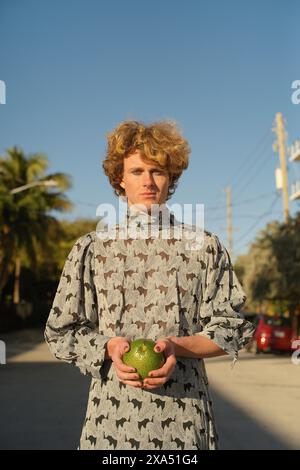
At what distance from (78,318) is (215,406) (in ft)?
26.3

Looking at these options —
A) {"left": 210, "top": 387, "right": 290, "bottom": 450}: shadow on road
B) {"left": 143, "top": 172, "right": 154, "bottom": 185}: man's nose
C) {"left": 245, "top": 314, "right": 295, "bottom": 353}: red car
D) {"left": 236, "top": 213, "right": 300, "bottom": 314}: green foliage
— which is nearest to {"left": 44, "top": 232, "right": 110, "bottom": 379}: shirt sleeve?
{"left": 143, "top": 172, "right": 154, "bottom": 185}: man's nose

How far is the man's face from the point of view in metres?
2.27

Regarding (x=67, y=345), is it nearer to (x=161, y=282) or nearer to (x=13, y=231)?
(x=161, y=282)

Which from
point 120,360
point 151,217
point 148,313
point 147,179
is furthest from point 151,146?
point 120,360

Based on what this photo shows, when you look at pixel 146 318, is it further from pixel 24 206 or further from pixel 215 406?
pixel 24 206

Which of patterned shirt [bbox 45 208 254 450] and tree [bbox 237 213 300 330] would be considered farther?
tree [bbox 237 213 300 330]

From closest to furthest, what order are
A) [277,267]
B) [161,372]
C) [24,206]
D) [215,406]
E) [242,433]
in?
[161,372] < [242,433] < [215,406] < [277,267] < [24,206]

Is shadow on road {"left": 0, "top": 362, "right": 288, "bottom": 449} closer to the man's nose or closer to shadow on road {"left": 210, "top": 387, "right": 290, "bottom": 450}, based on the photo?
shadow on road {"left": 210, "top": 387, "right": 290, "bottom": 450}

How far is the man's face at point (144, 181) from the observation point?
227 cm

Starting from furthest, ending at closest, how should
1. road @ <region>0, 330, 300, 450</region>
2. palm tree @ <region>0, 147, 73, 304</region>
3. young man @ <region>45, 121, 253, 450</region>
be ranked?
1. palm tree @ <region>0, 147, 73, 304</region>
2. road @ <region>0, 330, 300, 450</region>
3. young man @ <region>45, 121, 253, 450</region>

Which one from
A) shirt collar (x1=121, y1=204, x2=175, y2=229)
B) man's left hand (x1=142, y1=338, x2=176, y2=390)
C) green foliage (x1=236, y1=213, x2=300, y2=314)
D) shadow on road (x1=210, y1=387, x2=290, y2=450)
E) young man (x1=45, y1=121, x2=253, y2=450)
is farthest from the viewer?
green foliage (x1=236, y1=213, x2=300, y2=314)

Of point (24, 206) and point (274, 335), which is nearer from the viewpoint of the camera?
point (274, 335)

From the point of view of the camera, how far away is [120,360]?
1943 millimetres

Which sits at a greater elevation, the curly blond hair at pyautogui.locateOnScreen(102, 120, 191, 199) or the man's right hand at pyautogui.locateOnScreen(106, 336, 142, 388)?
the curly blond hair at pyautogui.locateOnScreen(102, 120, 191, 199)
